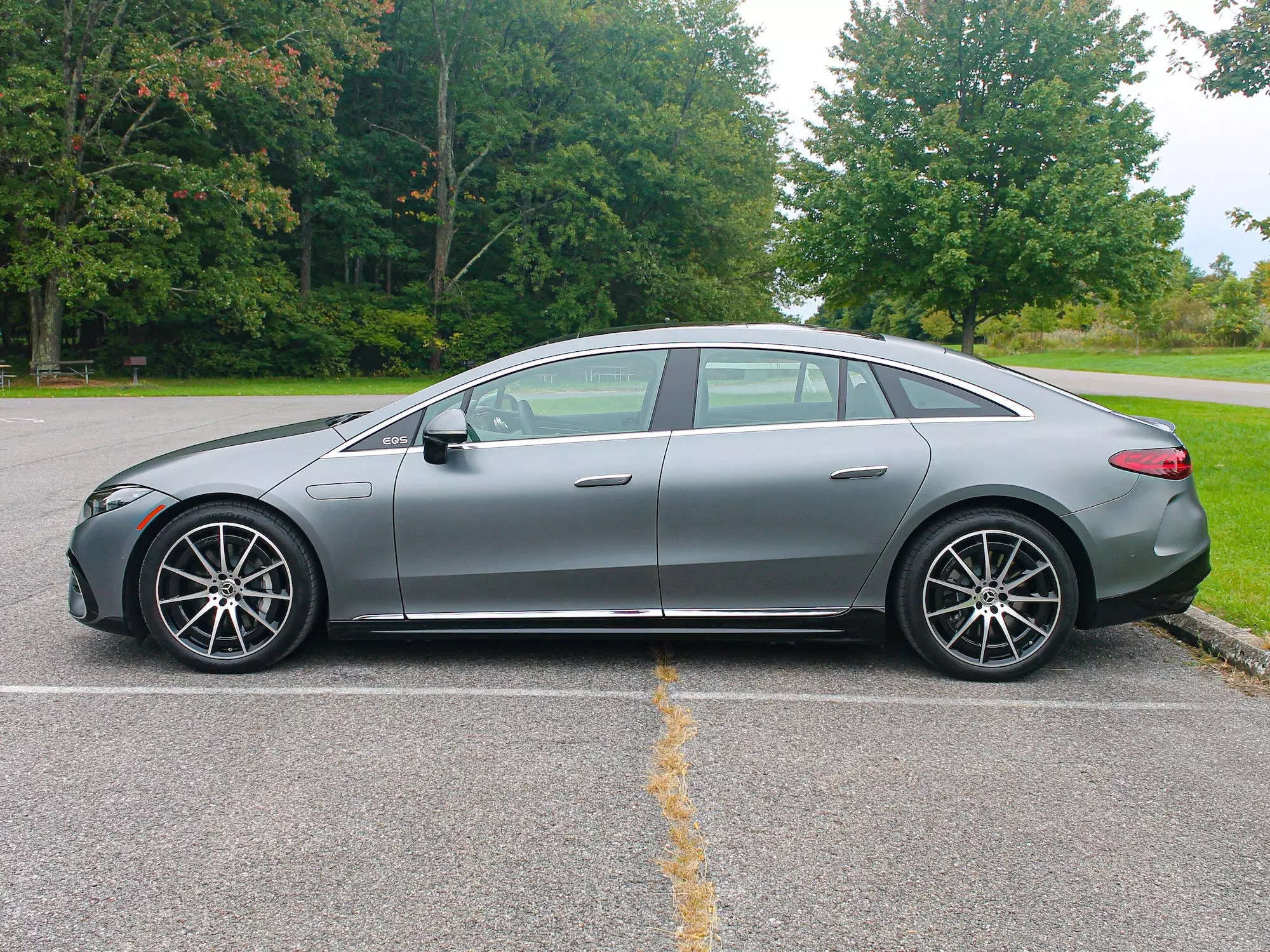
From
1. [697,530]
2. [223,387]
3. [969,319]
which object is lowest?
[223,387]

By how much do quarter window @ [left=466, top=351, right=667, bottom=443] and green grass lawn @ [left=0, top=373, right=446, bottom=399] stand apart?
1991cm

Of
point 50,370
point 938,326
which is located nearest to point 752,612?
point 50,370

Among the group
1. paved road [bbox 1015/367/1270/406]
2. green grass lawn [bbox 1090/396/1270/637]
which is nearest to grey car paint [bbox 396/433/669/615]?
green grass lawn [bbox 1090/396/1270/637]

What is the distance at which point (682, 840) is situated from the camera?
123 inches

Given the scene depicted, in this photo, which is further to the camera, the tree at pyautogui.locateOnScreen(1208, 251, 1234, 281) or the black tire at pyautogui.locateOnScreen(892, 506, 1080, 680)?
the tree at pyautogui.locateOnScreen(1208, 251, 1234, 281)

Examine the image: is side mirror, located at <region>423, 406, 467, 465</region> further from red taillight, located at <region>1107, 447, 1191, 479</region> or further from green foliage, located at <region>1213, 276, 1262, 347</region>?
green foliage, located at <region>1213, 276, 1262, 347</region>

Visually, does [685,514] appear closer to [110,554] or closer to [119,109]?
[110,554]

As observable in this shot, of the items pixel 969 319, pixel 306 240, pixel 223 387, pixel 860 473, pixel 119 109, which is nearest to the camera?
pixel 860 473

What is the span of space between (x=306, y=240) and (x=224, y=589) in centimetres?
3964

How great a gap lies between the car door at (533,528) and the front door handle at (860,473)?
2.52 ft

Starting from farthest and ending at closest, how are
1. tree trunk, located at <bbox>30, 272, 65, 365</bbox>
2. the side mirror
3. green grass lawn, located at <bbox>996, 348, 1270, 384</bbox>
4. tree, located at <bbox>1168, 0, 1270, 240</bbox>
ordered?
green grass lawn, located at <bbox>996, 348, 1270, 384</bbox>
tree trunk, located at <bbox>30, 272, 65, 365</bbox>
tree, located at <bbox>1168, 0, 1270, 240</bbox>
the side mirror

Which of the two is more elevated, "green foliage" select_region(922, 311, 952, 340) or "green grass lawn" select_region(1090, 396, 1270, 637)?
"green foliage" select_region(922, 311, 952, 340)

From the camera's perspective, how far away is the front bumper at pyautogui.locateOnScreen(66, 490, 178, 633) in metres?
4.75

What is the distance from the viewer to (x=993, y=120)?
24.5 meters
